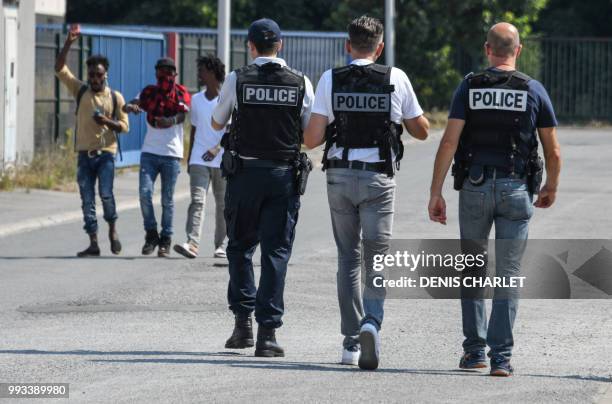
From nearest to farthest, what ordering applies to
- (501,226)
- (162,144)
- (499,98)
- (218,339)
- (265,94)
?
(499,98) → (501,226) → (265,94) → (218,339) → (162,144)

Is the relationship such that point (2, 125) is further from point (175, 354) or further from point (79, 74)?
point (175, 354)

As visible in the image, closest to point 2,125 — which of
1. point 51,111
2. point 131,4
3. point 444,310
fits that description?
point 51,111

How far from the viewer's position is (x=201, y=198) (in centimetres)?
1282

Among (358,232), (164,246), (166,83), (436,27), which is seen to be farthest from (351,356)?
(436,27)

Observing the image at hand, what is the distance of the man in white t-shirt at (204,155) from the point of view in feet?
40.1

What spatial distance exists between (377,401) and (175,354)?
172 cm

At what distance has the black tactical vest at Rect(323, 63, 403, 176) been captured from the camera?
7562mm

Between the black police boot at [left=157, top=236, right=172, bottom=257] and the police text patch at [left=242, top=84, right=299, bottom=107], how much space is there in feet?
17.2

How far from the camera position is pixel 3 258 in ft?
42.6

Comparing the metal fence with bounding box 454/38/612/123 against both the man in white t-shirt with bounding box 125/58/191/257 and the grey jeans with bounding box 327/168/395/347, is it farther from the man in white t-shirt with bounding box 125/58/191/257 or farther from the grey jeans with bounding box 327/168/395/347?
the grey jeans with bounding box 327/168/395/347

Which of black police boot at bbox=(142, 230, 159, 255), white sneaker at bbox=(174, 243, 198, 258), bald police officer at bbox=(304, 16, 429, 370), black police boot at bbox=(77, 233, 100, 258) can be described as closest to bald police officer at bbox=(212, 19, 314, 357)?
bald police officer at bbox=(304, 16, 429, 370)

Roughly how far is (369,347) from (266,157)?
4.11 feet

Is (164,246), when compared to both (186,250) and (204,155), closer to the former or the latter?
(186,250)

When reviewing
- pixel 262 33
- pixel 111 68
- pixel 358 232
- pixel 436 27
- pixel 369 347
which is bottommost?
pixel 369 347
